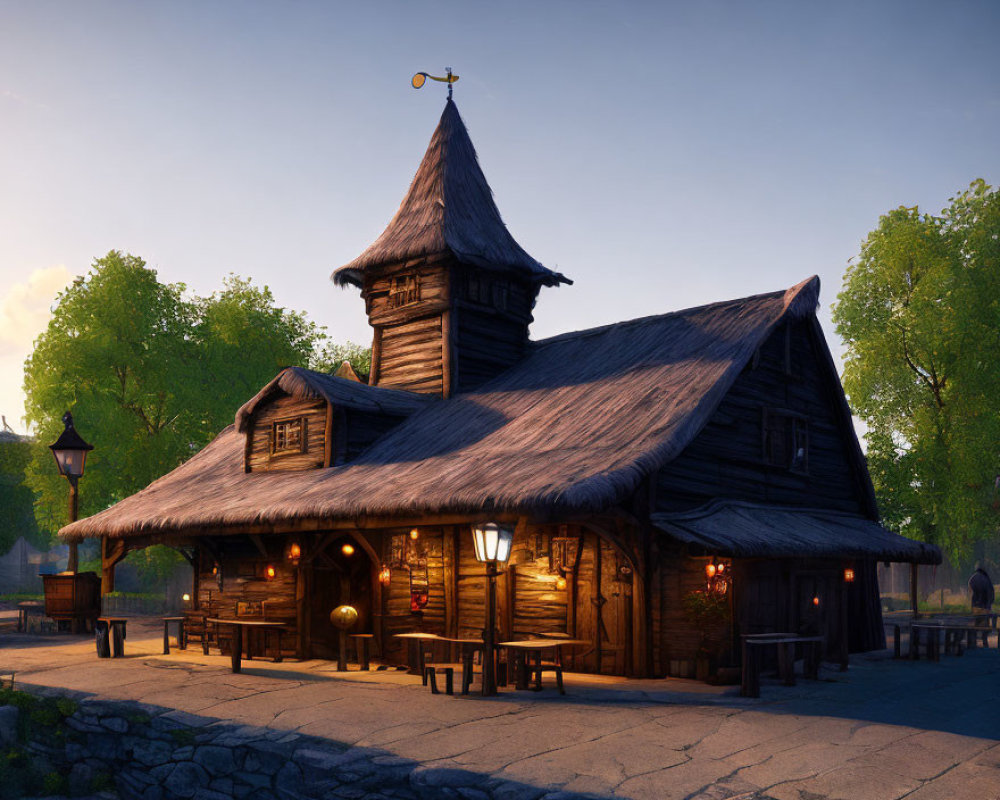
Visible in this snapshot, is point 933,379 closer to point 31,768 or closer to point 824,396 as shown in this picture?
point 824,396

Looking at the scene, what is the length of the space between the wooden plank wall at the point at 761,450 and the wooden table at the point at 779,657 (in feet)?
8.59

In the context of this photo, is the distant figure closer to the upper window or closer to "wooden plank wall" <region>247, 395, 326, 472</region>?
the upper window

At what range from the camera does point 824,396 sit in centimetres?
2030

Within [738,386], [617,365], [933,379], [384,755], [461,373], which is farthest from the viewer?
[933,379]

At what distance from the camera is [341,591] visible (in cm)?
1872

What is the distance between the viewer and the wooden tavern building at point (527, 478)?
48.7ft

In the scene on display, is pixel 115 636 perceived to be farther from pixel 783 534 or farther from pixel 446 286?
pixel 783 534

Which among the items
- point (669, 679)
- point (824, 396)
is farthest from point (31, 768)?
point (824, 396)

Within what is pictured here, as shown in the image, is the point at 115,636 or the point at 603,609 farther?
the point at 115,636

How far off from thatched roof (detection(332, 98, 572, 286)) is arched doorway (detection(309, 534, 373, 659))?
695 centimetres

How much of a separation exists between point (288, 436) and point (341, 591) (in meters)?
3.59

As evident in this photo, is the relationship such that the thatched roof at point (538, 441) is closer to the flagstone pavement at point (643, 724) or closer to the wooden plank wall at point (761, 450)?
the wooden plank wall at point (761, 450)

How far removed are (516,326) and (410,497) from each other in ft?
30.1

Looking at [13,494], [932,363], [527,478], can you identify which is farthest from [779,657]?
[13,494]
